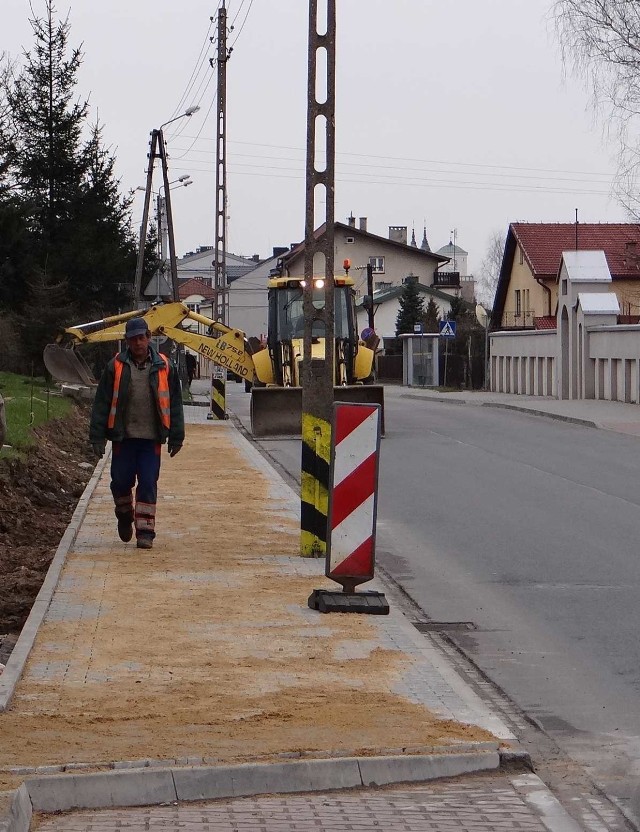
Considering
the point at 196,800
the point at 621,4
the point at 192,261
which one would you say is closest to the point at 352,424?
the point at 196,800

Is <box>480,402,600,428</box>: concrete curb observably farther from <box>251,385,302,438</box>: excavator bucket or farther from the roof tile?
the roof tile

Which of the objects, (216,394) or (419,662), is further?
(216,394)

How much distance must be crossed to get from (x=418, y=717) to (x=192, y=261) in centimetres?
14182

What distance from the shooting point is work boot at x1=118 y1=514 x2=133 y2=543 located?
11891 mm

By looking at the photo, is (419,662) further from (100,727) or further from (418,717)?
(100,727)

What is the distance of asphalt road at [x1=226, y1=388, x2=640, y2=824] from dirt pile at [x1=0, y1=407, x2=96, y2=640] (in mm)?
2835

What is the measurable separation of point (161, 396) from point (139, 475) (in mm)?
700

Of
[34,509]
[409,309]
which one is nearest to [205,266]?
[409,309]

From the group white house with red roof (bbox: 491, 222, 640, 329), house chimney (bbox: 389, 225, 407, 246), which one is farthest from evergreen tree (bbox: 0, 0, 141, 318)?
house chimney (bbox: 389, 225, 407, 246)

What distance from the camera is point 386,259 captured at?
104 meters

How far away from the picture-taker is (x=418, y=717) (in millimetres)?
6312

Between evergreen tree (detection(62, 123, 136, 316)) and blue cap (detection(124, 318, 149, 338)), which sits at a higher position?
evergreen tree (detection(62, 123, 136, 316))

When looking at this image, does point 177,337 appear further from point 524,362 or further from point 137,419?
point 524,362

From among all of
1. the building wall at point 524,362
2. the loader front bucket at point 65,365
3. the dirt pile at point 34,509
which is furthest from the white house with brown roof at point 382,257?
the dirt pile at point 34,509
